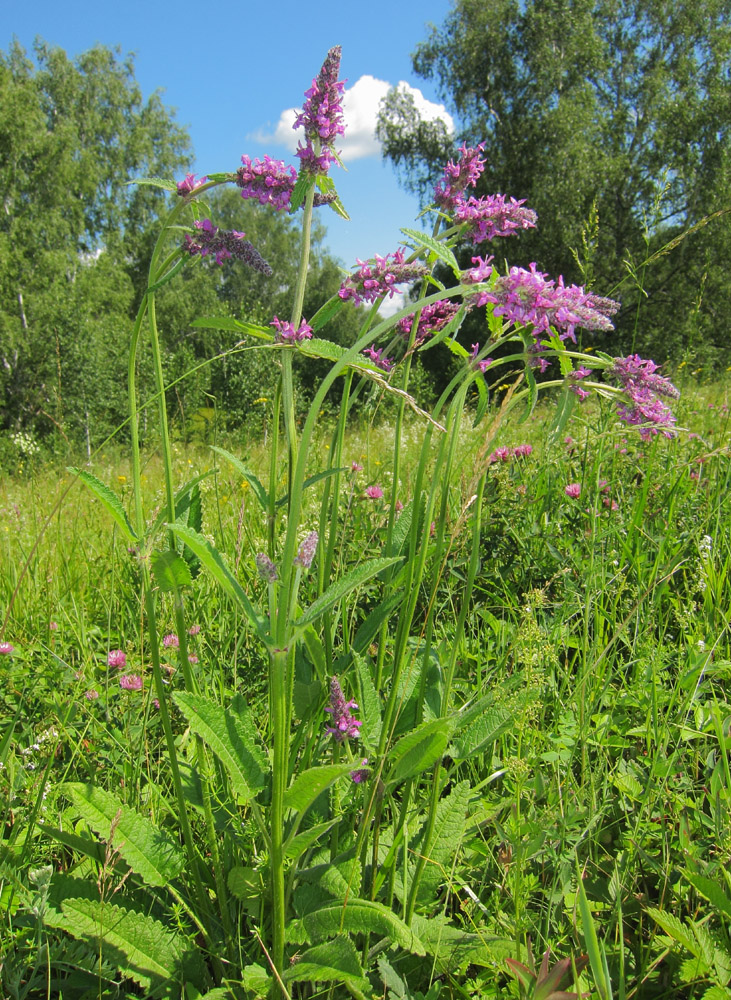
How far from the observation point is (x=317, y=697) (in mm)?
1135

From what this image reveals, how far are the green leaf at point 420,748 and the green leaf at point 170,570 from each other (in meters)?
0.41

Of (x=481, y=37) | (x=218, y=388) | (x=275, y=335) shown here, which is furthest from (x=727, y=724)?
(x=481, y=37)

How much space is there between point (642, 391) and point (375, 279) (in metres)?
0.50

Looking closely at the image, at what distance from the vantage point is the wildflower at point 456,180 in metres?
1.24

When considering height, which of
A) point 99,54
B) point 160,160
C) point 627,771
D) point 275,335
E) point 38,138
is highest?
point 99,54

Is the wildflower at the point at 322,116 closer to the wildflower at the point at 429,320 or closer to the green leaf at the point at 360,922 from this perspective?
the wildflower at the point at 429,320

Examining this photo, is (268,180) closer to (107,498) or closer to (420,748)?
(107,498)

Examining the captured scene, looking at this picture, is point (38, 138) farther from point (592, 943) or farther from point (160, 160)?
point (592, 943)

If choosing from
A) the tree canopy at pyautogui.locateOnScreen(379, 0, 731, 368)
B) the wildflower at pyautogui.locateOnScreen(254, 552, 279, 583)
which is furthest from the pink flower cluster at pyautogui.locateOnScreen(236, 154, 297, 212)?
the tree canopy at pyautogui.locateOnScreen(379, 0, 731, 368)

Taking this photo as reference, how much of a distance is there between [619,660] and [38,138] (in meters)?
25.1

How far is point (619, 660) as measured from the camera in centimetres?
175

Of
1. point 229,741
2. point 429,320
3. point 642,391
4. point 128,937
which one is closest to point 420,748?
point 229,741

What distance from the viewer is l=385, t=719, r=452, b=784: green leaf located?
0.91 metres

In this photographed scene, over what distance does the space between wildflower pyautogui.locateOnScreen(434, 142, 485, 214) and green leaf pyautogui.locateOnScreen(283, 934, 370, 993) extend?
1.25 m
